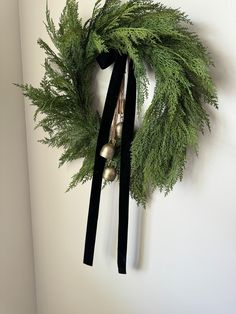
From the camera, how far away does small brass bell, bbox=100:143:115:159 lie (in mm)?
831

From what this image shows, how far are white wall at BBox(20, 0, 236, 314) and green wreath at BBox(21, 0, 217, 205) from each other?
0.19 ft

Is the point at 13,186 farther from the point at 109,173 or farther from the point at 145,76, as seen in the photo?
the point at 145,76

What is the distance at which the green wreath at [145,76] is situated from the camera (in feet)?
2.39

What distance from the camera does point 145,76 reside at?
2.54ft

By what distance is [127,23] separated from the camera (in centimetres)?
76

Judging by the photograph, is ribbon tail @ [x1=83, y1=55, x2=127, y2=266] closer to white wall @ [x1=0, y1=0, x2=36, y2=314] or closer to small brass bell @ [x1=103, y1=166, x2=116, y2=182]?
small brass bell @ [x1=103, y1=166, x2=116, y2=182]

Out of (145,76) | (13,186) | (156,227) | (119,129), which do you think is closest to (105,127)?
(119,129)

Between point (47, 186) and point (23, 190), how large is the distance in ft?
0.32

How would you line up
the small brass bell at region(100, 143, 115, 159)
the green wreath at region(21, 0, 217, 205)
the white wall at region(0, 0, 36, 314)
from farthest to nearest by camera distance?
the white wall at region(0, 0, 36, 314), the small brass bell at region(100, 143, 115, 159), the green wreath at region(21, 0, 217, 205)

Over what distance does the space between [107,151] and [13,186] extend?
0.42 m

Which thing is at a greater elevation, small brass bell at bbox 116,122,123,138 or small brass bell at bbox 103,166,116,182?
small brass bell at bbox 116,122,123,138

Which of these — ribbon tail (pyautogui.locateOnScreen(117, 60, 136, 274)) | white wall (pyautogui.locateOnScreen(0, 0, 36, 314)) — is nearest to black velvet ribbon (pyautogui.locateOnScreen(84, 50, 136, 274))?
ribbon tail (pyautogui.locateOnScreen(117, 60, 136, 274))

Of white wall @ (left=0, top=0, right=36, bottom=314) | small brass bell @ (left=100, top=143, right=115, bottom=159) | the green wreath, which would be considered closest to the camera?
the green wreath

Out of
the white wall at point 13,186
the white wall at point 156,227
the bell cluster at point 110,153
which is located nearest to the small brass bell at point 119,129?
the bell cluster at point 110,153
